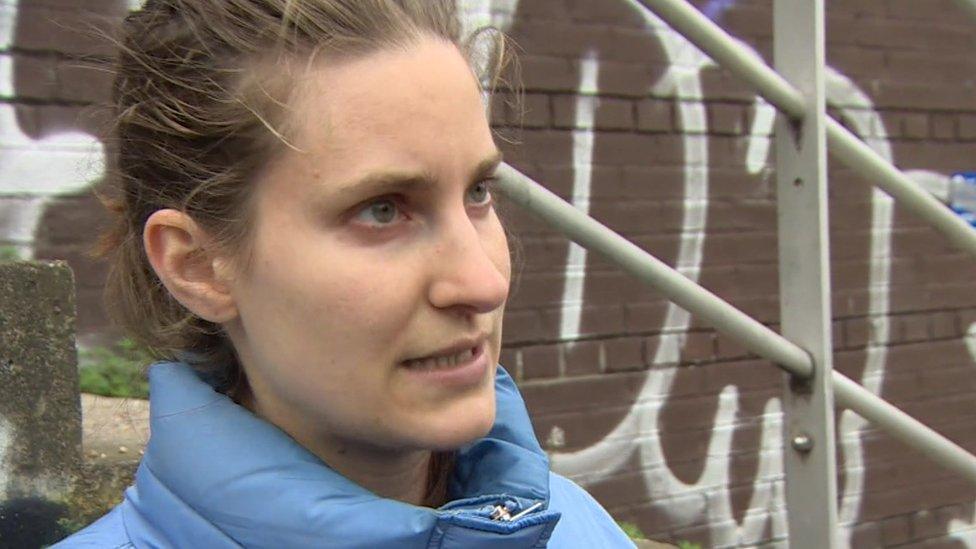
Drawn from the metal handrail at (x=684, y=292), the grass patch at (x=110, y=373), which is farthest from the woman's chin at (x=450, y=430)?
the grass patch at (x=110, y=373)

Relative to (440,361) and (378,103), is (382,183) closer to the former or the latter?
(378,103)

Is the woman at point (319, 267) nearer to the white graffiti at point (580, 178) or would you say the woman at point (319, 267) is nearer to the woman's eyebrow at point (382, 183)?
the woman's eyebrow at point (382, 183)

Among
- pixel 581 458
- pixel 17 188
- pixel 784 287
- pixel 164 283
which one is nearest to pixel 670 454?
pixel 581 458

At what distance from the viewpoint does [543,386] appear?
12.2 feet

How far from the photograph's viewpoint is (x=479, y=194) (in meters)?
1.32

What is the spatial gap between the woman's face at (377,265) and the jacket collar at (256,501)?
0.21ft

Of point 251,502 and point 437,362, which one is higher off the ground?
point 437,362

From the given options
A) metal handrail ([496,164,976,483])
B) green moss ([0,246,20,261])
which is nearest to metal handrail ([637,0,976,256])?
metal handrail ([496,164,976,483])

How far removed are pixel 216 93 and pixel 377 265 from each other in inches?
9.9

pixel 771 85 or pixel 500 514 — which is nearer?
pixel 500 514

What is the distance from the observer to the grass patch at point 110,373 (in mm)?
2602

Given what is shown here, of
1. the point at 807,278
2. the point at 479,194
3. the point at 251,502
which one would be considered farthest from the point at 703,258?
the point at 251,502

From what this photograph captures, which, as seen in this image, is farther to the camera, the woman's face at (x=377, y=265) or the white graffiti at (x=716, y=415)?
the white graffiti at (x=716, y=415)

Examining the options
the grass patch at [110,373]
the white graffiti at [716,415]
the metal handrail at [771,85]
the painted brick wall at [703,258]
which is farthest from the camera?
the white graffiti at [716,415]
